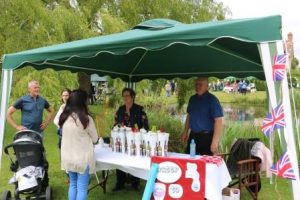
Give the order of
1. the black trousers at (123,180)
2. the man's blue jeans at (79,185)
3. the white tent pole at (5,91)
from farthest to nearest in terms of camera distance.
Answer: the black trousers at (123,180), the white tent pole at (5,91), the man's blue jeans at (79,185)

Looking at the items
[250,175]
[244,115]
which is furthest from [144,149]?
[244,115]

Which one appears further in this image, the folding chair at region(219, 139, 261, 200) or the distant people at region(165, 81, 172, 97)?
the distant people at region(165, 81, 172, 97)

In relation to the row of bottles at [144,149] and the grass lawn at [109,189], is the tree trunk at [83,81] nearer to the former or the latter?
the grass lawn at [109,189]

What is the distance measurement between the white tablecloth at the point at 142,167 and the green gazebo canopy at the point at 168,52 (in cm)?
109

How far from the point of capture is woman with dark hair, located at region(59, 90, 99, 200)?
4125mm

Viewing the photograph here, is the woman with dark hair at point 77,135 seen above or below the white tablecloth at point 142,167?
above

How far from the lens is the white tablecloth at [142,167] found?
362cm

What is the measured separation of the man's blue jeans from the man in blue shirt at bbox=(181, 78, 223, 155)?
146 centimetres

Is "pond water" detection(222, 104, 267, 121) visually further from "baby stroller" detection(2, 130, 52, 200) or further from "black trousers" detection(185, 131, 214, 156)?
"baby stroller" detection(2, 130, 52, 200)

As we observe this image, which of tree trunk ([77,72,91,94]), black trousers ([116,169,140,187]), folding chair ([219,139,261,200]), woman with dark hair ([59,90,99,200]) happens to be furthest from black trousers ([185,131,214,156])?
tree trunk ([77,72,91,94])

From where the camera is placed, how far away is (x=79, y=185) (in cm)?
432

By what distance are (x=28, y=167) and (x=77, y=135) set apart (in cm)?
97

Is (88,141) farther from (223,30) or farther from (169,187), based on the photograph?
(223,30)

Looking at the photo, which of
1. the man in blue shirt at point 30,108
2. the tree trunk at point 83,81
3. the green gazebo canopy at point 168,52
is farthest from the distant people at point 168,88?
the man in blue shirt at point 30,108
